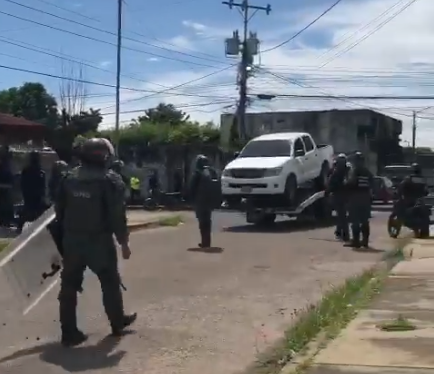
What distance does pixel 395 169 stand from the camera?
113ft

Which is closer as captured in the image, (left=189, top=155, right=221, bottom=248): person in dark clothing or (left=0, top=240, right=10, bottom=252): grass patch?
(left=0, top=240, right=10, bottom=252): grass patch

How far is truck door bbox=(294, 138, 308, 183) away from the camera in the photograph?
75.4 ft

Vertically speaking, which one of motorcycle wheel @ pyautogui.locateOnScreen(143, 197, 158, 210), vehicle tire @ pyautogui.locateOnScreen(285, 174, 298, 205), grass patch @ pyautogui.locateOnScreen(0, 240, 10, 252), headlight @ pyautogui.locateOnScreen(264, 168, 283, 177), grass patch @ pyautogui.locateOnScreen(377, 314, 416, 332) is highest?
headlight @ pyautogui.locateOnScreen(264, 168, 283, 177)

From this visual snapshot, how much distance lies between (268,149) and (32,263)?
50.8 feet

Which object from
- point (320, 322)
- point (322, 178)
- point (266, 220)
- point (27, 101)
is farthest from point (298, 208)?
point (27, 101)

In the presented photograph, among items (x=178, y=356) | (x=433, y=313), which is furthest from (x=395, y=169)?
(x=178, y=356)

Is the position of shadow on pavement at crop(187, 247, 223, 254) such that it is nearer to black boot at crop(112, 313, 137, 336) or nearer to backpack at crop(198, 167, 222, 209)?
backpack at crop(198, 167, 222, 209)

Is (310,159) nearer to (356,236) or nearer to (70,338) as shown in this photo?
(356,236)

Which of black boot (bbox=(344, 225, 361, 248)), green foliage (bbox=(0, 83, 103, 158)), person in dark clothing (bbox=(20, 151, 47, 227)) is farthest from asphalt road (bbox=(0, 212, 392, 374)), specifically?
green foliage (bbox=(0, 83, 103, 158))

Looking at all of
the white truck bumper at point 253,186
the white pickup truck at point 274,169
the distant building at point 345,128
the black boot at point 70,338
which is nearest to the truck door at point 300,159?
the white pickup truck at point 274,169

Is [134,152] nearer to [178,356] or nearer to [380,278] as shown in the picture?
[380,278]

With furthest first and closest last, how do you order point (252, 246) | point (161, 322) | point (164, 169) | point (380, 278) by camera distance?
point (164, 169)
point (252, 246)
point (380, 278)
point (161, 322)

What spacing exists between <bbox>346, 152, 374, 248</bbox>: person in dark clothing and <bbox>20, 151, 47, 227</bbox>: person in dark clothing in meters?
6.27

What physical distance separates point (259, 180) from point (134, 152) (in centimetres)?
2112
